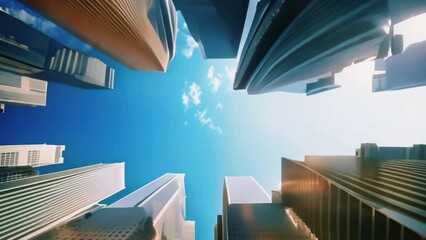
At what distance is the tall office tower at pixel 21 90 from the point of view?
75.7 metres

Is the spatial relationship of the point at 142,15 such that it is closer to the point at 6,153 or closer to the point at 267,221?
the point at 267,221

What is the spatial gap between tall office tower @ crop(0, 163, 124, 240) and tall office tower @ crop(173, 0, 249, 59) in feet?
198

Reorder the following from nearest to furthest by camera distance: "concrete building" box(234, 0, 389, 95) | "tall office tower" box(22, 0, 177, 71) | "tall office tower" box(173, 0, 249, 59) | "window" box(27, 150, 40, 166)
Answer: "concrete building" box(234, 0, 389, 95)
"tall office tower" box(173, 0, 249, 59)
"tall office tower" box(22, 0, 177, 71)
"window" box(27, 150, 40, 166)

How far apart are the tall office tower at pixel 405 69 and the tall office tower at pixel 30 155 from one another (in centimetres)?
12895

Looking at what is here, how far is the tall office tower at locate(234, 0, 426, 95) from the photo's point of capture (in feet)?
75.3

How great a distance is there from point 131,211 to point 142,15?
6454cm

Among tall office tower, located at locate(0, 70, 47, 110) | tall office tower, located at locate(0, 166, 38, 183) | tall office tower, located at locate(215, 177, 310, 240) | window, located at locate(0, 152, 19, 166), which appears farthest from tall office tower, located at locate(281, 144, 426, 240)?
window, located at locate(0, 152, 19, 166)

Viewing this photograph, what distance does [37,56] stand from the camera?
5981cm

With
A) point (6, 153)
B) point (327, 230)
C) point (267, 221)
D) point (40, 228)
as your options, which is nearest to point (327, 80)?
point (267, 221)

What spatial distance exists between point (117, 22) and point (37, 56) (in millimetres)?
31159

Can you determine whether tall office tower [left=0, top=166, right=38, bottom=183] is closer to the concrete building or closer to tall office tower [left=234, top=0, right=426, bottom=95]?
the concrete building

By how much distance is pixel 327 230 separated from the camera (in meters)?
21.3

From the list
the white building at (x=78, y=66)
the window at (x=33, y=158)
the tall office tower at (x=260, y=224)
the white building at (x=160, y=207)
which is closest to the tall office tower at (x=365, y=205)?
the tall office tower at (x=260, y=224)

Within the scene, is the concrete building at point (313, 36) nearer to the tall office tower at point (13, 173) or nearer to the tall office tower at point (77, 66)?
the tall office tower at point (77, 66)
